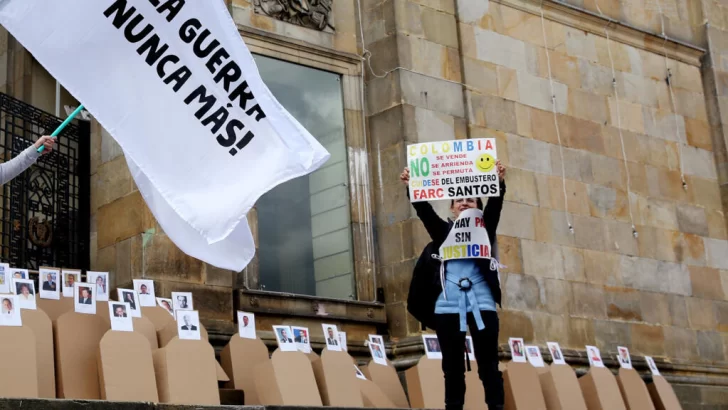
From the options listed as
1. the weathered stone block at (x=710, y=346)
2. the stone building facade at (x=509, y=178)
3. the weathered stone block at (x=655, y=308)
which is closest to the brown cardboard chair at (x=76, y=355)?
the stone building facade at (x=509, y=178)

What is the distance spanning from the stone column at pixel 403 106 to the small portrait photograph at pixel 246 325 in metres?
2.92

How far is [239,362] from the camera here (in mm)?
9289

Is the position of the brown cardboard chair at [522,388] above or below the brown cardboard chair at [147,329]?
below

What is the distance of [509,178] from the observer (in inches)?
529

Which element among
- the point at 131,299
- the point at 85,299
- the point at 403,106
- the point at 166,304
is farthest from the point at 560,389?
the point at 85,299

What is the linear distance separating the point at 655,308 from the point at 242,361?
23.8 feet

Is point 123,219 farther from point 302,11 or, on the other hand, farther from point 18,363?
point 18,363

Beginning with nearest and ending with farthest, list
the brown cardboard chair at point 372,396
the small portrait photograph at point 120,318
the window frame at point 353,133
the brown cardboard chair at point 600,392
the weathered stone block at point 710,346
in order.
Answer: the small portrait photograph at point 120,318
the brown cardboard chair at point 372,396
the brown cardboard chair at point 600,392
the window frame at point 353,133
the weathered stone block at point 710,346

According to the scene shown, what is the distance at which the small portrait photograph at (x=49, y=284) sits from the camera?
8508 millimetres

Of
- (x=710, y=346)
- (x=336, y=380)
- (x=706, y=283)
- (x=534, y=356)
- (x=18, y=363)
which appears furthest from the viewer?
(x=706, y=283)

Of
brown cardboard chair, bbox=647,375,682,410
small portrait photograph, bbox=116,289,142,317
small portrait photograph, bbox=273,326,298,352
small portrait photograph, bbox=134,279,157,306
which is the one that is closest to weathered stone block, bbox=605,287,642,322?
brown cardboard chair, bbox=647,375,682,410

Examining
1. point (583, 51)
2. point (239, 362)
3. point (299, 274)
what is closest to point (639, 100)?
point (583, 51)

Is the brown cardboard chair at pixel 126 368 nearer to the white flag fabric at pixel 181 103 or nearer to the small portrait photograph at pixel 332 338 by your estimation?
the white flag fabric at pixel 181 103

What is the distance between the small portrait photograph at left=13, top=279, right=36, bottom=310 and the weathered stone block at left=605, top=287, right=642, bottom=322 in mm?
8251
